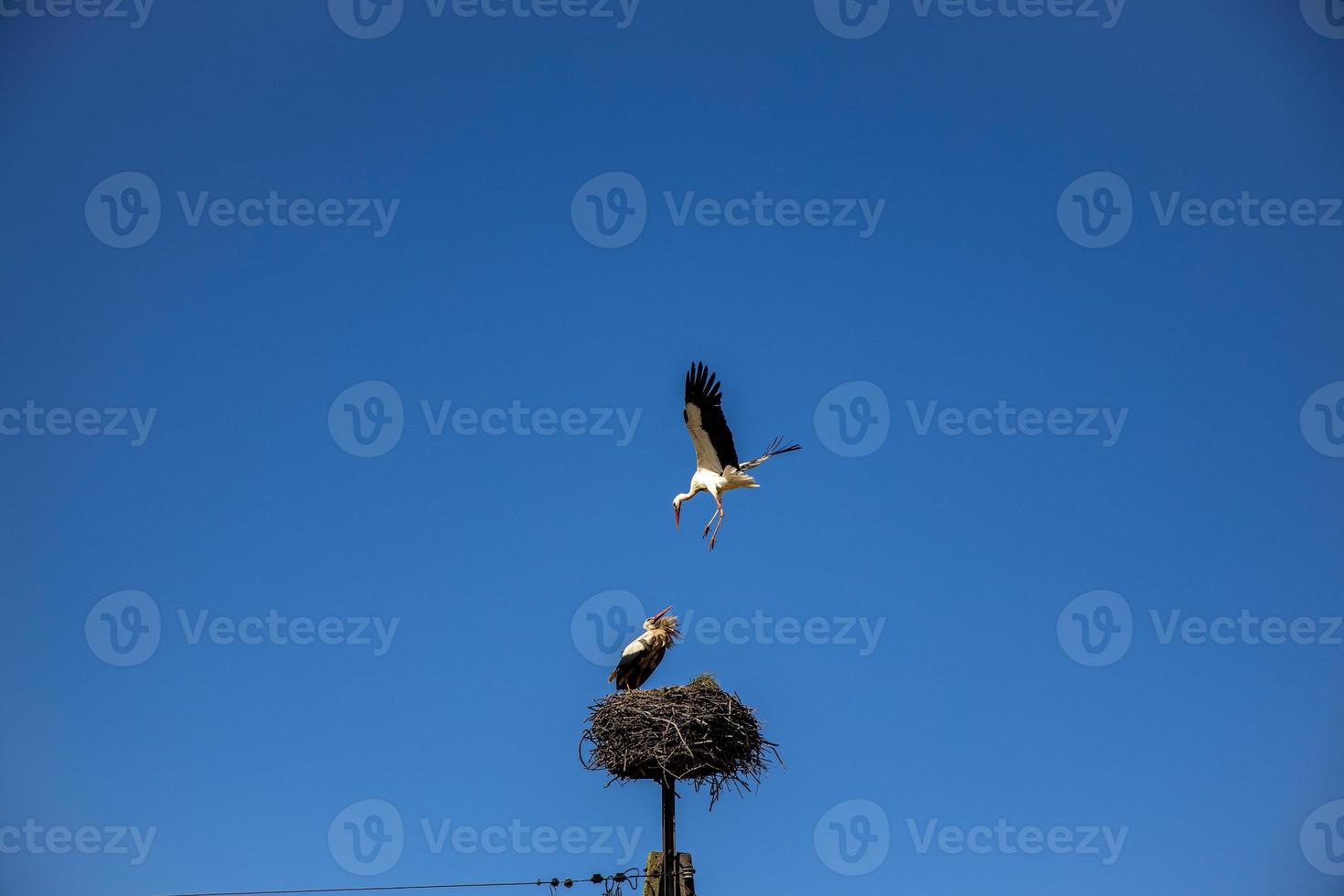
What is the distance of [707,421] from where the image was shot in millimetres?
17906

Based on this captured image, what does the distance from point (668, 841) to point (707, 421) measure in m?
4.55

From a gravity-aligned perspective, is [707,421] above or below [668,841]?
above

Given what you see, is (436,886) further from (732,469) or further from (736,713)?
(732,469)

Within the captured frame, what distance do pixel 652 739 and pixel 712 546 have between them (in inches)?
112

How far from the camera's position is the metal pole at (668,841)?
52.1 ft

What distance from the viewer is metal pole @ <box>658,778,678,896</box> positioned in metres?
15.9

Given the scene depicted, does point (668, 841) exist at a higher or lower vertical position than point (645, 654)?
lower

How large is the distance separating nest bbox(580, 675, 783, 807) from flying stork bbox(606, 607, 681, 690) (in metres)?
1.10

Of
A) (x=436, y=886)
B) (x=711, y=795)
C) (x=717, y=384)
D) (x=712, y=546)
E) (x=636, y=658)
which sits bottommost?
(x=436, y=886)

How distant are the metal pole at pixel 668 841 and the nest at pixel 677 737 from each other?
0.41ft

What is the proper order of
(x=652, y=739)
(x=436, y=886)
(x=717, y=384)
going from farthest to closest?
(x=717, y=384) < (x=652, y=739) < (x=436, y=886)

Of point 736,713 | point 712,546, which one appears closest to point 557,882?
point 736,713

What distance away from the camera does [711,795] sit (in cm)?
1666

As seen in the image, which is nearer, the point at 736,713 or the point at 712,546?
the point at 736,713
